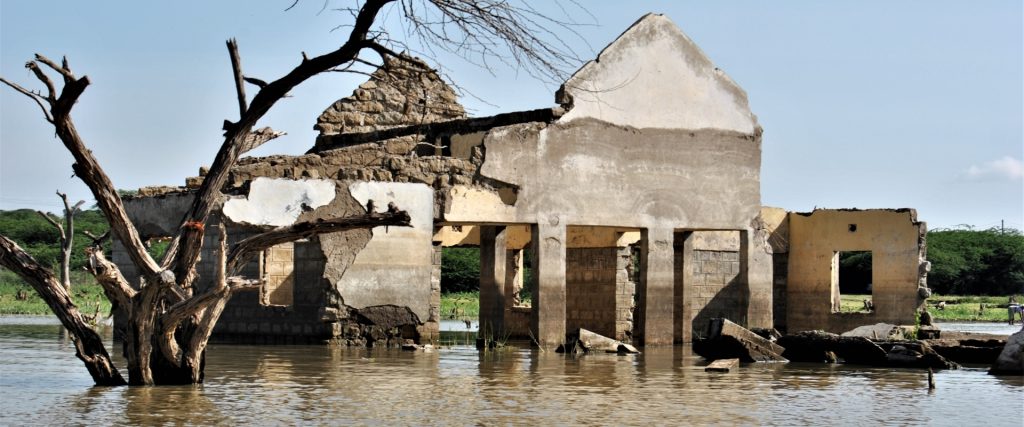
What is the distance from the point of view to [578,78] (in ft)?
71.4

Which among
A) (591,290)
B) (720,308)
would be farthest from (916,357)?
(591,290)

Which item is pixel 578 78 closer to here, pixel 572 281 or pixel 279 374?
pixel 572 281

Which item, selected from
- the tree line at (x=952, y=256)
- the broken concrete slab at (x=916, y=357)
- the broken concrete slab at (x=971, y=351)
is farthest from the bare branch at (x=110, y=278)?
the tree line at (x=952, y=256)

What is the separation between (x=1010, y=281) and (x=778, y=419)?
164ft

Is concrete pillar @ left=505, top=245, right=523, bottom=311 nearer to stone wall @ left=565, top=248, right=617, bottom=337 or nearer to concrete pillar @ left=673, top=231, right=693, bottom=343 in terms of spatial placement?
stone wall @ left=565, top=248, right=617, bottom=337

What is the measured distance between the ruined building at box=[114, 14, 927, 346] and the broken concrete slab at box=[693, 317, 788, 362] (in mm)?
3272

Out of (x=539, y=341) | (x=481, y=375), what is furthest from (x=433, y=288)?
(x=481, y=375)

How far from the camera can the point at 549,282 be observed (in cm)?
2189

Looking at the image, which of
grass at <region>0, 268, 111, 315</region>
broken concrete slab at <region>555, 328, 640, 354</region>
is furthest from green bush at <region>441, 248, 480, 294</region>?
broken concrete slab at <region>555, 328, 640, 354</region>

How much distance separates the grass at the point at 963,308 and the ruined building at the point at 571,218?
8.51 meters

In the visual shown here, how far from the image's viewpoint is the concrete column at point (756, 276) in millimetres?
24234

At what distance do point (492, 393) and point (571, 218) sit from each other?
27.1 feet

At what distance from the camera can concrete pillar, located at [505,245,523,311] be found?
2719 cm

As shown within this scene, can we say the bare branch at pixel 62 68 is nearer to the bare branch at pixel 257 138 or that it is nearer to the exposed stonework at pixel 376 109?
the bare branch at pixel 257 138
